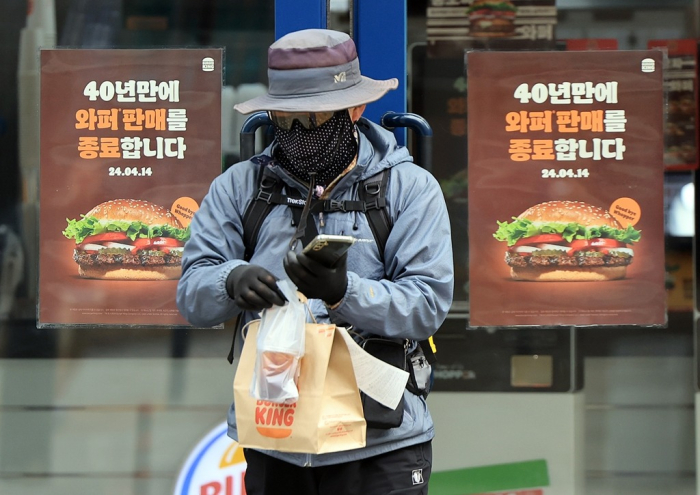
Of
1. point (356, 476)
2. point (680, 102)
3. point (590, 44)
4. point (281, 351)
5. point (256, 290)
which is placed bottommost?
point (356, 476)

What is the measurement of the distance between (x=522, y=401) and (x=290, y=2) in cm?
163

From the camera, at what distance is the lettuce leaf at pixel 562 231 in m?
3.47

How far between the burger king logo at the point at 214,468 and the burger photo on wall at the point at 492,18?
5.51 feet

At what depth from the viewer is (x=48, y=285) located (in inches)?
141

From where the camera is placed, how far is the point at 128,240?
11.5 feet

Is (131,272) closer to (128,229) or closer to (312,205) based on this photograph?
(128,229)

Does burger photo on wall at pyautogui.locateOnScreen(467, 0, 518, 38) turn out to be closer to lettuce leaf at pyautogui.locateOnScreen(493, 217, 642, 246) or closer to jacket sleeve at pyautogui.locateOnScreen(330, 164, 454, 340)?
lettuce leaf at pyautogui.locateOnScreen(493, 217, 642, 246)

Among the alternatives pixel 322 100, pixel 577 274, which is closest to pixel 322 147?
pixel 322 100

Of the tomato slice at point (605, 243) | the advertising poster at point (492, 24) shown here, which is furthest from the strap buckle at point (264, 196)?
the tomato slice at point (605, 243)

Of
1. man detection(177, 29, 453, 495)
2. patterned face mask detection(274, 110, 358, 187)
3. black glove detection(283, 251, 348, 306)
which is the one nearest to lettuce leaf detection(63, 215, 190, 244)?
man detection(177, 29, 453, 495)

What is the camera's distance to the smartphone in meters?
1.97

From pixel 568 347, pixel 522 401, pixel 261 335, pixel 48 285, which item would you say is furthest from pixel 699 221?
pixel 48 285

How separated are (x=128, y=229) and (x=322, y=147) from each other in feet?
4.57

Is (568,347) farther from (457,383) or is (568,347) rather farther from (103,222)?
(103,222)
